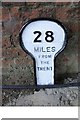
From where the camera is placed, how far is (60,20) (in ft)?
6.33

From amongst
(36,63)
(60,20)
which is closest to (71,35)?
(60,20)

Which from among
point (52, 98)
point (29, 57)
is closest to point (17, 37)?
point (29, 57)

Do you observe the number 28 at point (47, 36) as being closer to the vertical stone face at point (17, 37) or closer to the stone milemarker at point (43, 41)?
the stone milemarker at point (43, 41)

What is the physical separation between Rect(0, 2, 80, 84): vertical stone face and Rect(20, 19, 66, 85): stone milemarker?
97 mm

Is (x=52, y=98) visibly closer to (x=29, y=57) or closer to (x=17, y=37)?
(x=29, y=57)

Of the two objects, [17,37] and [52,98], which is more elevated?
[17,37]

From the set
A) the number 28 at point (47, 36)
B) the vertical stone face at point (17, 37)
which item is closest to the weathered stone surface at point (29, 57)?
the vertical stone face at point (17, 37)

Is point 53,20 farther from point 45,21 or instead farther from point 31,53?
point 31,53

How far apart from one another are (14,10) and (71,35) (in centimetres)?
35

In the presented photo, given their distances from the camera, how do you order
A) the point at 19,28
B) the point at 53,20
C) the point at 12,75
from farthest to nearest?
1. the point at 12,75
2. the point at 19,28
3. the point at 53,20

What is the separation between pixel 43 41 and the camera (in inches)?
73.2

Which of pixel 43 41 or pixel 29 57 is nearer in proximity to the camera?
pixel 43 41

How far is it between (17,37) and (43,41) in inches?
7.4

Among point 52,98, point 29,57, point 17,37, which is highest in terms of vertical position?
point 17,37
